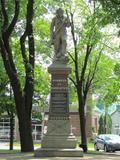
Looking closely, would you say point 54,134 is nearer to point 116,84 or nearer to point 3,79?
point 3,79

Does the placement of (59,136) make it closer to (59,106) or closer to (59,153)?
(59,153)

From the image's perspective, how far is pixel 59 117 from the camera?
18.4 metres

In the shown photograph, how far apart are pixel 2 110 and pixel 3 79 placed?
119 inches

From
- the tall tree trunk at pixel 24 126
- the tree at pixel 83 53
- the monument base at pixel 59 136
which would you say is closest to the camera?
the monument base at pixel 59 136

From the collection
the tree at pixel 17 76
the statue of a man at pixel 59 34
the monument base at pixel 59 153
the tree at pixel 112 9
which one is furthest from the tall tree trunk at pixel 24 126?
the tree at pixel 112 9

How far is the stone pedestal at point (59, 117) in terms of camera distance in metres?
17.9

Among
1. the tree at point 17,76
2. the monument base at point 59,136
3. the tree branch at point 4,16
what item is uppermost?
the tree branch at point 4,16

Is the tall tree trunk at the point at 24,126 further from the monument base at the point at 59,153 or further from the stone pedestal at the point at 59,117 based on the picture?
the monument base at the point at 59,153

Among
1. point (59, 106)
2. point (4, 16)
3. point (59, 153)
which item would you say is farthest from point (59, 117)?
point (4, 16)

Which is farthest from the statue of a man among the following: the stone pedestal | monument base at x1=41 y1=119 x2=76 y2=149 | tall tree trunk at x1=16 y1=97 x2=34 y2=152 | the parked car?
the parked car

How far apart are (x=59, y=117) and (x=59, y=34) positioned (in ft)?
10.7

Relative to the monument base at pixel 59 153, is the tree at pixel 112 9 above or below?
above

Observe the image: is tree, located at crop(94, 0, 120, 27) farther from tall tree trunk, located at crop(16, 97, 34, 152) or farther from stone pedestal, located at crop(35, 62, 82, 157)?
tall tree trunk, located at crop(16, 97, 34, 152)

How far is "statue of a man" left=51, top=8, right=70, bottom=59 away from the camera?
1922cm
